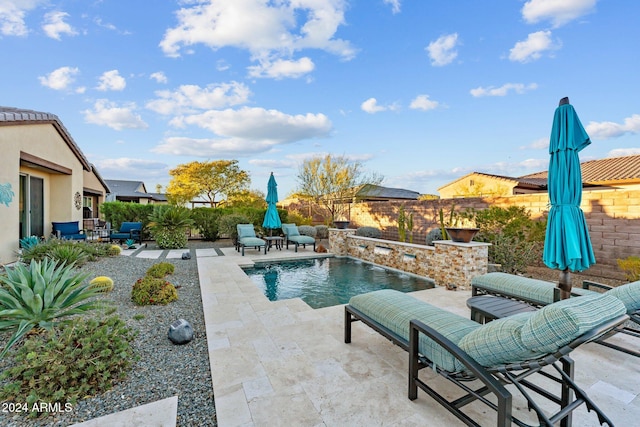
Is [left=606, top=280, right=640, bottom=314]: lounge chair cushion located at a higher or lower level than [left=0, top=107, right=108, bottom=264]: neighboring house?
lower

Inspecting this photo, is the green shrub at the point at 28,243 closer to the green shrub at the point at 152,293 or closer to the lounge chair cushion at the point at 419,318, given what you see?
the green shrub at the point at 152,293

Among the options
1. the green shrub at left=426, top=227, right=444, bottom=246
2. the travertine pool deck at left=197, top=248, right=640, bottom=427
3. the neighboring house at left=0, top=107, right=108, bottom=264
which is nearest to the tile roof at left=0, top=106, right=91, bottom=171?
the neighboring house at left=0, top=107, right=108, bottom=264

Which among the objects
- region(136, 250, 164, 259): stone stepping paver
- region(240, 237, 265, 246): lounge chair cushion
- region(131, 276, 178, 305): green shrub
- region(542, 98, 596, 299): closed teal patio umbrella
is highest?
region(542, 98, 596, 299): closed teal patio umbrella

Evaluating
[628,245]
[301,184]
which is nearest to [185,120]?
[301,184]

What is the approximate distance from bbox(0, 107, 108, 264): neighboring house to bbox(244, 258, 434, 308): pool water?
6157 mm

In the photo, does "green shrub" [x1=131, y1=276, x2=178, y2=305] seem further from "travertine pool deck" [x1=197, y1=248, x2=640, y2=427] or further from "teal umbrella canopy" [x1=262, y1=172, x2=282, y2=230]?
"teal umbrella canopy" [x1=262, y1=172, x2=282, y2=230]

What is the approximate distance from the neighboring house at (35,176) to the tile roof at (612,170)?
63.4 ft

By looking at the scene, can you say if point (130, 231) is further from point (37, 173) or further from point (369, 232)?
point (369, 232)

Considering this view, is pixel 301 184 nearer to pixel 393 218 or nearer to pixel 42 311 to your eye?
pixel 393 218

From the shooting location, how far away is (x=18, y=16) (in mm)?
7402

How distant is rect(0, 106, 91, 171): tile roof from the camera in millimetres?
7385

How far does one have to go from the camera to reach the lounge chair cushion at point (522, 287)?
3.64 meters

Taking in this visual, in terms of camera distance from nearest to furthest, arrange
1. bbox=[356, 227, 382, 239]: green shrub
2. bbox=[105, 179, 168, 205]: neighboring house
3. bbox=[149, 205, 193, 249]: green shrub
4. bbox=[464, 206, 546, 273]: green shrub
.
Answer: bbox=[464, 206, 546, 273]: green shrub < bbox=[149, 205, 193, 249]: green shrub < bbox=[356, 227, 382, 239]: green shrub < bbox=[105, 179, 168, 205]: neighboring house

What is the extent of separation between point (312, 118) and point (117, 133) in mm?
9473
